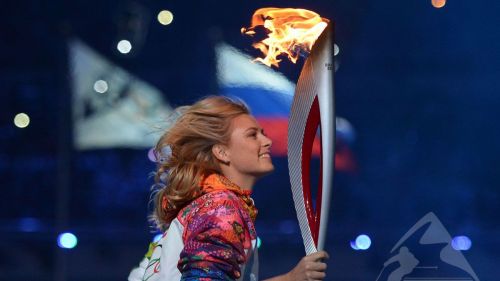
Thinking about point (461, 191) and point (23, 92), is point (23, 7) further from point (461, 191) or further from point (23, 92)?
point (461, 191)

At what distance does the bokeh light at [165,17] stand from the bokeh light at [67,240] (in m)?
1.10

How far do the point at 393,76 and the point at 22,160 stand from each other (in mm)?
1852

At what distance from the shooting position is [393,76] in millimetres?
4801

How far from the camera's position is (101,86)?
5184 mm

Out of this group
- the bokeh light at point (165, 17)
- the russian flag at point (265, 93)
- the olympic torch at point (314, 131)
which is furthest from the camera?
the bokeh light at point (165, 17)

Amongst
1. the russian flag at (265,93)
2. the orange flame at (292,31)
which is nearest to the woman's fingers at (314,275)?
the orange flame at (292,31)

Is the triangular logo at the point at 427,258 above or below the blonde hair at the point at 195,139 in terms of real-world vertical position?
above

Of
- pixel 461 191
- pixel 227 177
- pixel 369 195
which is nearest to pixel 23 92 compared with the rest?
pixel 369 195

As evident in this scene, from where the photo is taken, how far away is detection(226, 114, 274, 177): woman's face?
246 centimetres

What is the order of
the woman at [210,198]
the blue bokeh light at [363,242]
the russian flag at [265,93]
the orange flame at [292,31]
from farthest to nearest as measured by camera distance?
1. the blue bokeh light at [363,242]
2. the russian flag at [265,93]
3. the orange flame at [292,31]
4. the woman at [210,198]

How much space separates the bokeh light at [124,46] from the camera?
5.07 m

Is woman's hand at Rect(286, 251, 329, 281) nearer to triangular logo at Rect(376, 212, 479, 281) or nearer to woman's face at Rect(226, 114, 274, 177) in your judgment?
woman's face at Rect(226, 114, 274, 177)

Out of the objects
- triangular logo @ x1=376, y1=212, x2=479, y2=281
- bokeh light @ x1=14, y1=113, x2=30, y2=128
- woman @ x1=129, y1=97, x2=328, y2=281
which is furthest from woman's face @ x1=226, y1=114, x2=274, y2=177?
bokeh light @ x1=14, y1=113, x2=30, y2=128

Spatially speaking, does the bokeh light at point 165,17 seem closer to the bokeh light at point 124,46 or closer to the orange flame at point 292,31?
the bokeh light at point 124,46
